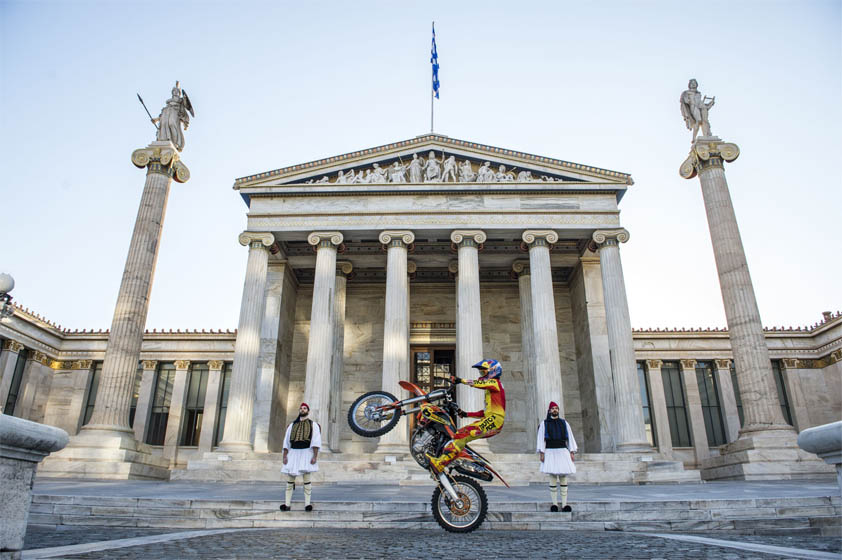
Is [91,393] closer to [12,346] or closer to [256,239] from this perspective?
[12,346]

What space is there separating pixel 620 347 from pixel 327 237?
13648mm

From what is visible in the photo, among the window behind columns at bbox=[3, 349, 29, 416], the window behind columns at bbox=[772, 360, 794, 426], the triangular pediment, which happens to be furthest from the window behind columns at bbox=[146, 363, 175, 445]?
the window behind columns at bbox=[772, 360, 794, 426]

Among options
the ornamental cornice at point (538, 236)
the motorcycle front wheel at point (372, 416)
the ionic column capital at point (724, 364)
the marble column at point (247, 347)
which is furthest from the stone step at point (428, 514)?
the ionic column capital at point (724, 364)

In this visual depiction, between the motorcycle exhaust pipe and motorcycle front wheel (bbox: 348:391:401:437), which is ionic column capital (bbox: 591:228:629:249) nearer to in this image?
motorcycle front wheel (bbox: 348:391:401:437)

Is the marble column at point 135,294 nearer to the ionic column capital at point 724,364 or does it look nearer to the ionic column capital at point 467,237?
the ionic column capital at point 467,237

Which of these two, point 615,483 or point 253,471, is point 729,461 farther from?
point 253,471

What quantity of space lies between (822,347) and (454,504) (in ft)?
111

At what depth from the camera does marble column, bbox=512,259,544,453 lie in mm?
26734

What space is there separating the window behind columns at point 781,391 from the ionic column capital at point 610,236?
608 inches

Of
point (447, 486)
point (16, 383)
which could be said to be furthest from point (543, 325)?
point (16, 383)

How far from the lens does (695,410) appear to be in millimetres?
33938

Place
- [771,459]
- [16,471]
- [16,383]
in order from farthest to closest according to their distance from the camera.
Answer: [16,383] < [771,459] < [16,471]

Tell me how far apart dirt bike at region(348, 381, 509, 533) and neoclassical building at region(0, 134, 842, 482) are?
494 inches

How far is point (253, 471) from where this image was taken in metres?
21.5
